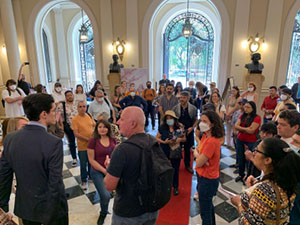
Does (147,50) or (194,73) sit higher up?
(147,50)

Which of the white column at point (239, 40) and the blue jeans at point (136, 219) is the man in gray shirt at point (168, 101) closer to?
the blue jeans at point (136, 219)

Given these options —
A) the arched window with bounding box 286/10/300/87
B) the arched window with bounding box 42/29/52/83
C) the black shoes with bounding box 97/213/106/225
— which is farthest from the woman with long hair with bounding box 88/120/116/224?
the arched window with bounding box 42/29/52/83

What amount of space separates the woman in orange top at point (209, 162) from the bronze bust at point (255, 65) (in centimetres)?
563

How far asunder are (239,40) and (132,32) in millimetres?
4097

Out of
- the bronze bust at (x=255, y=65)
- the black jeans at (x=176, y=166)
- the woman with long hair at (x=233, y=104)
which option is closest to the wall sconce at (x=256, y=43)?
the bronze bust at (x=255, y=65)

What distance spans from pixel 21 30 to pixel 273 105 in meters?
10.4

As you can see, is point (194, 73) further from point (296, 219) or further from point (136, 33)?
point (296, 219)

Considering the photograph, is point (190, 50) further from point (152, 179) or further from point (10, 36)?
point (152, 179)

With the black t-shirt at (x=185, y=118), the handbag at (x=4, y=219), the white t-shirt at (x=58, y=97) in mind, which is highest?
the white t-shirt at (x=58, y=97)

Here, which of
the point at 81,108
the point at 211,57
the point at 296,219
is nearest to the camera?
the point at 296,219

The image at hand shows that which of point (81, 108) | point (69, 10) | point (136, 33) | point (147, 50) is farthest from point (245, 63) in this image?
point (69, 10)

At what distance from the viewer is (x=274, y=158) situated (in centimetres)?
131

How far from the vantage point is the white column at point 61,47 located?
38.9 ft

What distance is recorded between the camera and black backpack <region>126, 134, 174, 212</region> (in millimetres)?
1382
